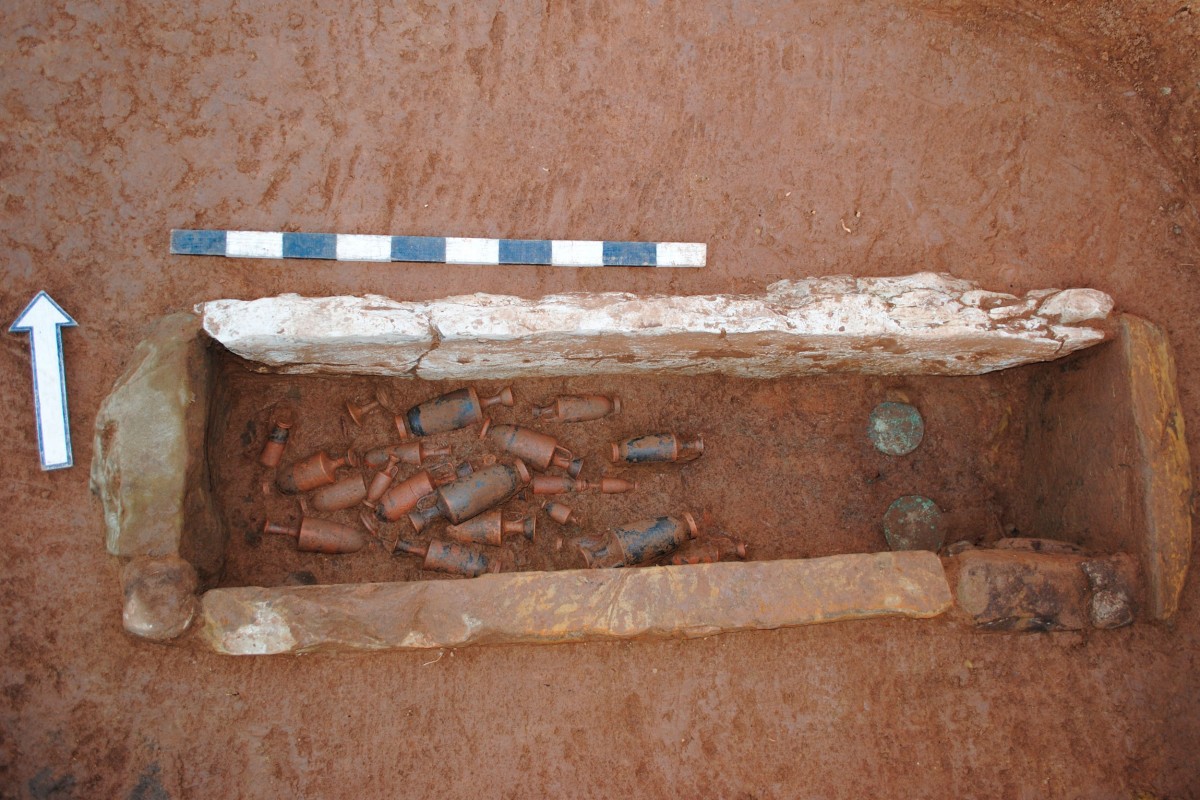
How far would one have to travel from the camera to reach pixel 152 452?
3373 mm

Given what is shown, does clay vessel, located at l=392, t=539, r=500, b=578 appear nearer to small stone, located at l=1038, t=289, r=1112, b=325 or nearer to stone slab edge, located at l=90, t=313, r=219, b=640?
stone slab edge, located at l=90, t=313, r=219, b=640

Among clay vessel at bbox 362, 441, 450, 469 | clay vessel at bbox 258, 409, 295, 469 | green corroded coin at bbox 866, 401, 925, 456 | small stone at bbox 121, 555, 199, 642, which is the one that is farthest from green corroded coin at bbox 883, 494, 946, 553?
small stone at bbox 121, 555, 199, 642

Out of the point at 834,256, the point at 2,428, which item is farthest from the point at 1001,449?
the point at 2,428

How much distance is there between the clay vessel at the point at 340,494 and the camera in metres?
4.07

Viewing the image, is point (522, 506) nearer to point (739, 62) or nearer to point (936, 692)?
point (936, 692)

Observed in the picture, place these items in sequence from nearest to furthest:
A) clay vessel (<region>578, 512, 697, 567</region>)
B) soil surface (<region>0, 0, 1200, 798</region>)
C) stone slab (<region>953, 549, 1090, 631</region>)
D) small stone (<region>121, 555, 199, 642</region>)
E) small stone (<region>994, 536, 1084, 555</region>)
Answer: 1. small stone (<region>121, 555, 199, 642</region>)
2. soil surface (<region>0, 0, 1200, 798</region>)
3. stone slab (<region>953, 549, 1090, 631</region>)
4. small stone (<region>994, 536, 1084, 555</region>)
5. clay vessel (<region>578, 512, 697, 567</region>)

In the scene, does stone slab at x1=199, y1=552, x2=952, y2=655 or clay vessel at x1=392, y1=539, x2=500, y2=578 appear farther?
clay vessel at x1=392, y1=539, x2=500, y2=578

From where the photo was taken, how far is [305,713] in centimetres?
353

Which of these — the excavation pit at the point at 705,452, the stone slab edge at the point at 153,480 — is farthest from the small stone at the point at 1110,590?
the stone slab edge at the point at 153,480

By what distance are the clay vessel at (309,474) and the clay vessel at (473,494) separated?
0.49 m

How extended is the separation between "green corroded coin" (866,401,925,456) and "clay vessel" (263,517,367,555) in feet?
10.0

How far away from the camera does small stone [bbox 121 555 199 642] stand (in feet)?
10.7

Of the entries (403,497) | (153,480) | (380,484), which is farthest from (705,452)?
(153,480)

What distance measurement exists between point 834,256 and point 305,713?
3484 mm
